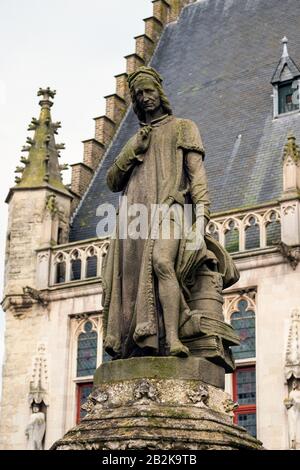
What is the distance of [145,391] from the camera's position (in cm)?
712

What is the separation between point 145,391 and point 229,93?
19630 mm

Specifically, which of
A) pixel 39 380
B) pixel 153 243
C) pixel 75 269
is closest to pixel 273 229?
pixel 75 269

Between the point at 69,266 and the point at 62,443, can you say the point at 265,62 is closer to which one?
the point at 69,266

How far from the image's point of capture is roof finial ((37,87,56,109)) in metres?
26.6

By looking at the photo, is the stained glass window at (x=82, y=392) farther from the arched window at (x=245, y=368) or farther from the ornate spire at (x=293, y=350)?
the ornate spire at (x=293, y=350)

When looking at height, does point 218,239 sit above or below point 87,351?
above

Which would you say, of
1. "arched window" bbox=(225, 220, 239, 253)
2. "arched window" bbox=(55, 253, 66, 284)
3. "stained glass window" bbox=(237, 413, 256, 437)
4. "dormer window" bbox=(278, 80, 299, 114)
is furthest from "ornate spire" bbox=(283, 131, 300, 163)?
"arched window" bbox=(55, 253, 66, 284)

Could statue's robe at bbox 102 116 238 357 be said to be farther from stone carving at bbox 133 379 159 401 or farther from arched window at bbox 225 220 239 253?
arched window at bbox 225 220 239 253

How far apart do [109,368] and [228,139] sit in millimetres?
17746

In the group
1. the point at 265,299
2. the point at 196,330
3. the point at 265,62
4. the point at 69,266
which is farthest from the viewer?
the point at 265,62

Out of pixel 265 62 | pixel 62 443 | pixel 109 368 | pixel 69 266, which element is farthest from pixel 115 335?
pixel 265 62

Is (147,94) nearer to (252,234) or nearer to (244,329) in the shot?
(244,329)
